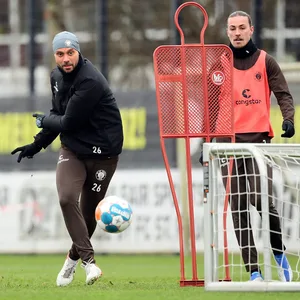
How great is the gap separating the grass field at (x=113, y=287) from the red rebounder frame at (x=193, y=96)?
61 centimetres

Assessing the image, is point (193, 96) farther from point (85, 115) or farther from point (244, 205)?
point (244, 205)

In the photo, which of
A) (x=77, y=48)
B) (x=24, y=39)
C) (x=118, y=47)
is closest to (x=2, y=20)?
(x=24, y=39)

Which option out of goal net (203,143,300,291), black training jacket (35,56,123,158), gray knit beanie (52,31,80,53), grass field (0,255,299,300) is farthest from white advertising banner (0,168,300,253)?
gray knit beanie (52,31,80,53)

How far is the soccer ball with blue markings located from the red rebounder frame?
1.38 feet

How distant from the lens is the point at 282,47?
18250 millimetres

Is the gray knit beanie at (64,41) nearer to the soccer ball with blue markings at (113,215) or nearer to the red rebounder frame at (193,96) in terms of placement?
the red rebounder frame at (193,96)

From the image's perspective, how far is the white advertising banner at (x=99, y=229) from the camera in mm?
16828

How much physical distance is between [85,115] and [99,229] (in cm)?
821

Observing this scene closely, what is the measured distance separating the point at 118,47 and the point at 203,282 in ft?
A: 43.1

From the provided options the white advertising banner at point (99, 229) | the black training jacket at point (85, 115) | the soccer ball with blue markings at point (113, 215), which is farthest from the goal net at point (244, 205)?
the white advertising banner at point (99, 229)

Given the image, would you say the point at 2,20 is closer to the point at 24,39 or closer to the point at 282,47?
the point at 24,39

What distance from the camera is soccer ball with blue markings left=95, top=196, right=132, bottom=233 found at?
29.2 feet

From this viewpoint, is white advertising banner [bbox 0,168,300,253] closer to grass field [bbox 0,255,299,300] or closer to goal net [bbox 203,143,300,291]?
grass field [bbox 0,255,299,300]

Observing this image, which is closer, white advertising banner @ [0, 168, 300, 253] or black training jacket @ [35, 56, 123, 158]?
black training jacket @ [35, 56, 123, 158]
